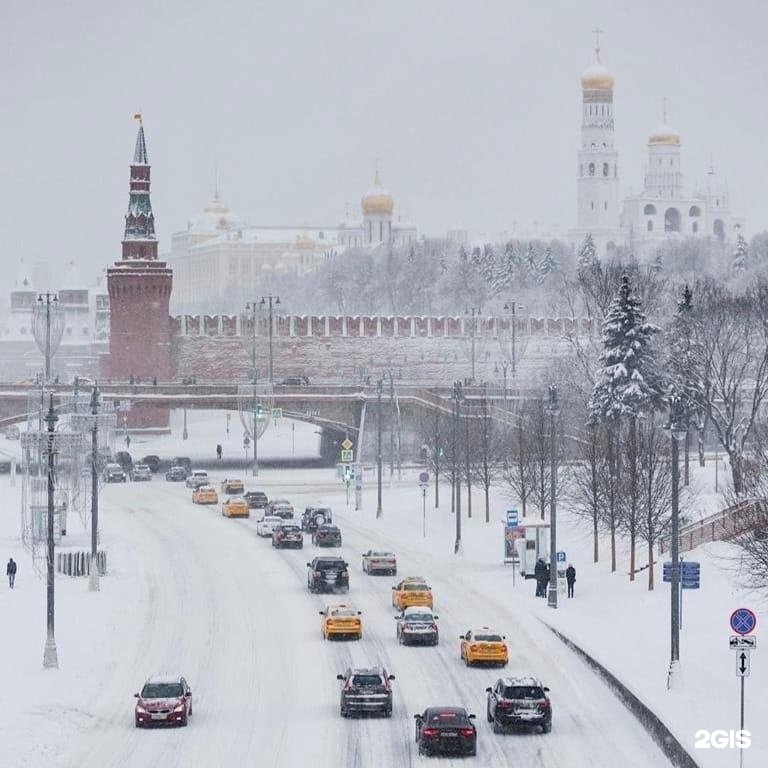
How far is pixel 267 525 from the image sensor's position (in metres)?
64.7

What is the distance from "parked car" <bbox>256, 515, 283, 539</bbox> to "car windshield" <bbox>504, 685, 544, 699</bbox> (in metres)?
29.6

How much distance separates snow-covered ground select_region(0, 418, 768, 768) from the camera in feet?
109

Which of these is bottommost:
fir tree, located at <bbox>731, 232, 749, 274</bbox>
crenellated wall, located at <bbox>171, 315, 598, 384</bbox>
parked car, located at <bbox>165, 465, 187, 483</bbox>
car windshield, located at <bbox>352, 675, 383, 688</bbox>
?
parked car, located at <bbox>165, 465, 187, 483</bbox>

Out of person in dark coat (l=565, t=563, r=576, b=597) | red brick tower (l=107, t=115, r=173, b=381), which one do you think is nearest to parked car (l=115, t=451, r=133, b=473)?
red brick tower (l=107, t=115, r=173, b=381)

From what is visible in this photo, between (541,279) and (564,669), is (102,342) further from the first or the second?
(564,669)

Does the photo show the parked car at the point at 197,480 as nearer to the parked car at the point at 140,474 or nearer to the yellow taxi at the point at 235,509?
the parked car at the point at 140,474

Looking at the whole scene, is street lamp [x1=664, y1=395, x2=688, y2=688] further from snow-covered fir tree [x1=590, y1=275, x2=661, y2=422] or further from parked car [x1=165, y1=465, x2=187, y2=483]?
parked car [x1=165, y1=465, x2=187, y2=483]

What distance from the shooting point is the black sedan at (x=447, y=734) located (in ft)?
106

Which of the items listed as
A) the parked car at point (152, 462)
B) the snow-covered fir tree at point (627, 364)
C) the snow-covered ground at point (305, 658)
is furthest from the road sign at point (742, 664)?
the parked car at point (152, 462)

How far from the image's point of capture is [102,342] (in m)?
181

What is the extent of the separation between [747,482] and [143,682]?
15.9 metres

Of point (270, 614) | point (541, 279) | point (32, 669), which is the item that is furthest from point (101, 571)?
point (541, 279)

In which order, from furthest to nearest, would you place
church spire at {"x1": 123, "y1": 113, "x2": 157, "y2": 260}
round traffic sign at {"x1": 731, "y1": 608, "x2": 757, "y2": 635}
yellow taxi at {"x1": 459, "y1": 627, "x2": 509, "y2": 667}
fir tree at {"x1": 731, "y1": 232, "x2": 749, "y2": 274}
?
fir tree at {"x1": 731, "y1": 232, "x2": 749, "y2": 274}
church spire at {"x1": 123, "y1": 113, "x2": 157, "y2": 260}
yellow taxi at {"x1": 459, "y1": 627, "x2": 509, "y2": 667}
round traffic sign at {"x1": 731, "y1": 608, "x2": 757, "y2": 635}

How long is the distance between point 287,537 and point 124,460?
113 feet
